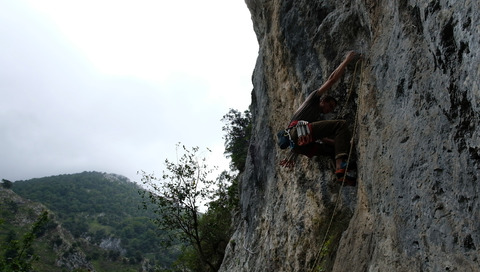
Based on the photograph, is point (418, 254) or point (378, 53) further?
point (378, 53)

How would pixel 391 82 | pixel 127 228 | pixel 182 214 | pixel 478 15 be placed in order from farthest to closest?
pixel 127 228 < pixel 182 214 < pixel 391 82 < pixel 478 15

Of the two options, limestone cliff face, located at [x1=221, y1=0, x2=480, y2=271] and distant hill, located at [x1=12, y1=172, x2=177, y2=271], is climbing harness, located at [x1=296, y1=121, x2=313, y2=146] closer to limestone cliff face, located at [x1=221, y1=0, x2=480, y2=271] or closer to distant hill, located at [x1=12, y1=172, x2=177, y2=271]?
limestone cliff face, located at [x1=221, y1=0, x2=480, y2=271]

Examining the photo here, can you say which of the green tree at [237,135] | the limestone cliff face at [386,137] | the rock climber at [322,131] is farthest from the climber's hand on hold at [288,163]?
the green tree at [237,135]

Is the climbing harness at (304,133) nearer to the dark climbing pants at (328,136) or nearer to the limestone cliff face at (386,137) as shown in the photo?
the dark climbing pants at (328,136)

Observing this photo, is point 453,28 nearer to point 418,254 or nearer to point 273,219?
point 418,254

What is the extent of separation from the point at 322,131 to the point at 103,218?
113 metres

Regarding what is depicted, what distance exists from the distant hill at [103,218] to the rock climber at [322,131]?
6665cm

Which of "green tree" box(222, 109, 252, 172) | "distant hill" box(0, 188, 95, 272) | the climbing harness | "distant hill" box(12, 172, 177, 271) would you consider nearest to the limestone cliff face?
the climbing harness

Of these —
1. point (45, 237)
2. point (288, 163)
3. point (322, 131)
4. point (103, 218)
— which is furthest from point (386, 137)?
point (103, 218)

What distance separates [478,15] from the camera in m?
2.22

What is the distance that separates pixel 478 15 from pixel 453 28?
31 cm

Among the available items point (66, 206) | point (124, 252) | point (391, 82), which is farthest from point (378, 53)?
point (66, 206)

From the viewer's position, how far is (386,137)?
3980 millimetres

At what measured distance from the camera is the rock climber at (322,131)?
5242 mm
